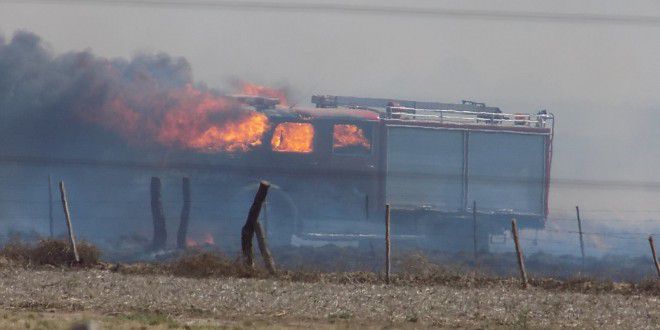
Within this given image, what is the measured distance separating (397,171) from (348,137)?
1.29m

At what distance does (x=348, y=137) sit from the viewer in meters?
25.5

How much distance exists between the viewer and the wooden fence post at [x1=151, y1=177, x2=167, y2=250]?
23.7 meters

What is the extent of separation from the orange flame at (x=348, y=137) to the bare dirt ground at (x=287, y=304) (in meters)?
8.12

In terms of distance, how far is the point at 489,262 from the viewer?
23.4 meters

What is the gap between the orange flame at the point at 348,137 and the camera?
25375 millimetres

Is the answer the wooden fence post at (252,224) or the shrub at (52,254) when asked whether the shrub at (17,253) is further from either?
the wooden fence post at (252,224)

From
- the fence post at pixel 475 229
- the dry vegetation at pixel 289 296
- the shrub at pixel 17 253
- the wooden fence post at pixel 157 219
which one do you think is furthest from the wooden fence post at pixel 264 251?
the wooden fence post at pixel 157 219

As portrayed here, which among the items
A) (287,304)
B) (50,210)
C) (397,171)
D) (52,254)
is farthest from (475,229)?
(287,304)

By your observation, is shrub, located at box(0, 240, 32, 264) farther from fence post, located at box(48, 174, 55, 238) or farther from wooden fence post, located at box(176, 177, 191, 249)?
wooden fence post, located at box(176, 177, 191, 249)

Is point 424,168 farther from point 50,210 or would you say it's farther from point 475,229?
point 50,210

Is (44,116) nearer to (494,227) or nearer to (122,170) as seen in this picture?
(122,170)

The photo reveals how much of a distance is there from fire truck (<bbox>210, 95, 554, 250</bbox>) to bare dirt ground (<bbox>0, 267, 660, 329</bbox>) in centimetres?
738

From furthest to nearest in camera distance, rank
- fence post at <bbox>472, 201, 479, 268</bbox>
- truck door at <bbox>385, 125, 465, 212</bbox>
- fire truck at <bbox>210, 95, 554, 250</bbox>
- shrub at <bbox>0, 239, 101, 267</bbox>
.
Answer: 1. truck door at <bbox>385, 125, 465, 212</bbox>
2. fire truck at <bbox>210, 95, 554, 250</bbox>
3. fence post at <bbox>472, 201, 479, 268</bbox>
4. shrub at <bbox>0, 239, 101, 267</bbox>

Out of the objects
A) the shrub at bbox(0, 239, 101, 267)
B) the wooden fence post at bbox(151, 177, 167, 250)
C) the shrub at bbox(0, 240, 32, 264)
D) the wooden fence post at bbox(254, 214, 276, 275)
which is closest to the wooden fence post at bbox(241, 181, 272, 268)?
the wooden fence post at bbox(254, 214, 276, 275)
